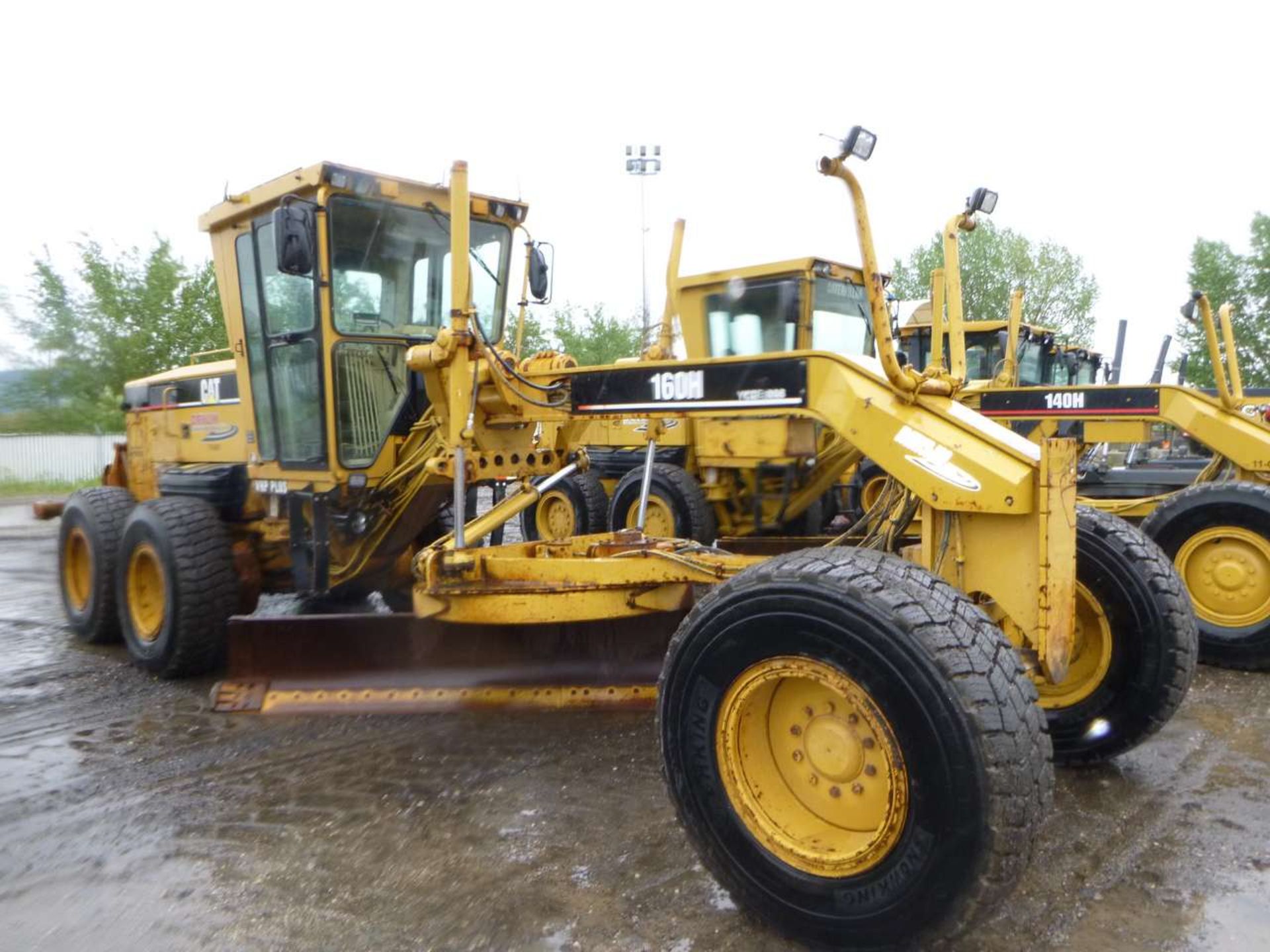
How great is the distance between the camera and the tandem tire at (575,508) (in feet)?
29.0

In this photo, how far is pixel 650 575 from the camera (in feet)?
13.1

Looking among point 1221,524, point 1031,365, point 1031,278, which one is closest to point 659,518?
point 1221,524

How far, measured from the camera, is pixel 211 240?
6.05 meters

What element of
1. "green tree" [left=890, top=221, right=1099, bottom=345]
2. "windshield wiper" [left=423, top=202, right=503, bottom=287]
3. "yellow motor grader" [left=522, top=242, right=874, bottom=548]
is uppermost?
"green tree" [left=890, top=221, right=1099, bottom=345]

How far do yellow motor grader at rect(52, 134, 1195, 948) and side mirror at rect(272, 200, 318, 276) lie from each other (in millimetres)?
18

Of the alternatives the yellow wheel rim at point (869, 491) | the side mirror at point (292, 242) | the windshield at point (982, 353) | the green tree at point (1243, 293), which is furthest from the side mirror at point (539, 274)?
the green tree at point (1243, 293)

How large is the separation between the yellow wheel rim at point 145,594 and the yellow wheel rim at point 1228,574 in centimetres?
577

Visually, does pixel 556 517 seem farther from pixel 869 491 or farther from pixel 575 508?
pixel 869 491

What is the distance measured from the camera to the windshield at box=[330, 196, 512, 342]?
5277 mm

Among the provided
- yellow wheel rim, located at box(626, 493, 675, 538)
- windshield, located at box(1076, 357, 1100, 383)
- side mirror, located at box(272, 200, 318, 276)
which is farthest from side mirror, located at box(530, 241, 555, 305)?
windshield, located at box(1076, 357, 1100, 383)

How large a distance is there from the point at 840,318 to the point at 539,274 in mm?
3223

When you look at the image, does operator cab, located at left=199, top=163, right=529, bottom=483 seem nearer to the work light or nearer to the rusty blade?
the rusty blade

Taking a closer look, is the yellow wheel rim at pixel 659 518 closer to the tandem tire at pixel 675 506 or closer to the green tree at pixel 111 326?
the tandem tire at pixel 675 506

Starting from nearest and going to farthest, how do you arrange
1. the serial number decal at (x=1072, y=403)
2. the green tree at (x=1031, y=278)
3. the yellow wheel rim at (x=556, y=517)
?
the serial number decal at (x=1072, y=403) < the yellow wheel rim at (x=556, y=517) < the green tree at (x=1031, y=278)
